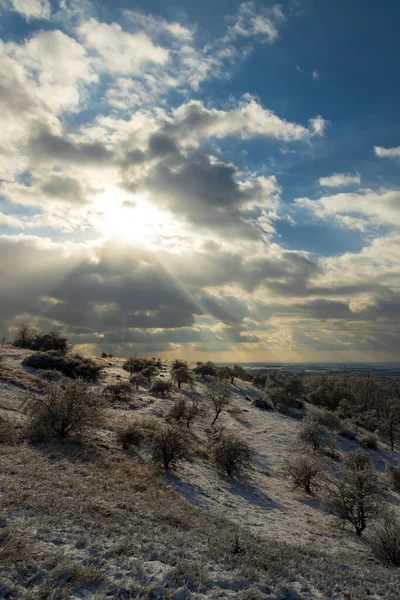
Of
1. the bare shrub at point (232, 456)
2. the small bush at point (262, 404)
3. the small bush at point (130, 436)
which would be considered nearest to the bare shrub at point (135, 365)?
the small bush at point (262, 404)

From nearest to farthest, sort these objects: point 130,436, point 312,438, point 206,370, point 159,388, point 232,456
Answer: point 130,436 → point 232,456 → point 312,438 → point 159,388 → point 206,370

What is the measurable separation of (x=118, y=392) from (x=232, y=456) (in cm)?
1664

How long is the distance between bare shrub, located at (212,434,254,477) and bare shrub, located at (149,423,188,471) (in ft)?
12.4

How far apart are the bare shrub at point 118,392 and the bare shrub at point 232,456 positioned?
47.0 ft

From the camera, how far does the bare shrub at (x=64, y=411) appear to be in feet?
64.0

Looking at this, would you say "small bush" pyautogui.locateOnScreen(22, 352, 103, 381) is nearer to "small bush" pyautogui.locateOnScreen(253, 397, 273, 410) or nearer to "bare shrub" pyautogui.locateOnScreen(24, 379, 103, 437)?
"bare shrub" pyautogui.locateOnScreen(24, 379, 103, 437)

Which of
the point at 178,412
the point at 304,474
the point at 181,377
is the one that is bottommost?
the point at 304,474

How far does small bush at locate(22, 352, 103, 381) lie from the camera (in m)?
40.2

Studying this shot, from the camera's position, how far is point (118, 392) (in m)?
36.2

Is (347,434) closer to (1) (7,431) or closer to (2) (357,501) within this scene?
(2) (357,501)

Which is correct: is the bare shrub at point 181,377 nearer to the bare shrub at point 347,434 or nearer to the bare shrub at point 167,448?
the bare shrub at point 347,434

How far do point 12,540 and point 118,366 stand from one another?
50237mm

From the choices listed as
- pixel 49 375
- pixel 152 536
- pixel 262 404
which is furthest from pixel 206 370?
pixel 152 536

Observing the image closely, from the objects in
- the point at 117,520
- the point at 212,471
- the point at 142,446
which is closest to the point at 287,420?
the point at 212,471
